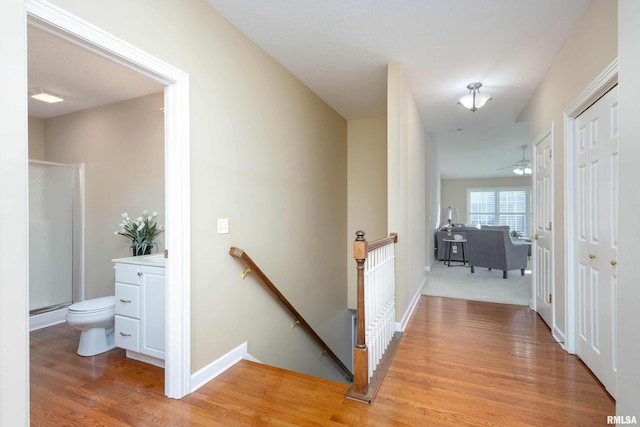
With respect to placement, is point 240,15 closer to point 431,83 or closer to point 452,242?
point 431,83

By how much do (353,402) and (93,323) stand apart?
2312 millimetres

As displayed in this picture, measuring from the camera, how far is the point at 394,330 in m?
3.16

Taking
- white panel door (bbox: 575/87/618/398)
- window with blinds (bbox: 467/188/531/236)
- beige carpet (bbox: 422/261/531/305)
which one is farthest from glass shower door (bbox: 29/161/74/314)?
window with blinds (bbox: 467/188/531/236)

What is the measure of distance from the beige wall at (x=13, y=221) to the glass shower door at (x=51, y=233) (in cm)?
315

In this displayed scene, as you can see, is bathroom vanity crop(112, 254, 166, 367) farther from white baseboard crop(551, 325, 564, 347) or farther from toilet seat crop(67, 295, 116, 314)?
white baseboard crop(551, 325, 564, 347)

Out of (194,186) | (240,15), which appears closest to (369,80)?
(240,15)

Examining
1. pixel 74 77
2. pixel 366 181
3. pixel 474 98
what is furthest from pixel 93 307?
pixel 474 98

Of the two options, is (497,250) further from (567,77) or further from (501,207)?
(501,207)

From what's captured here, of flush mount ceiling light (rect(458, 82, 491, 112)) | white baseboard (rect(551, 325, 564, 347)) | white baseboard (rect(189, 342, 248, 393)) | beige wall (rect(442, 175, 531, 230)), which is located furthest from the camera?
beige wall (rect(442, 175, 531, 230))

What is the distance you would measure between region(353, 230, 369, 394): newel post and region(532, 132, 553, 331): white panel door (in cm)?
219

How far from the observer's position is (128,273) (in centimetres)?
264

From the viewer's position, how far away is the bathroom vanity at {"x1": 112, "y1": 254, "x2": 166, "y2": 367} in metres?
2.49

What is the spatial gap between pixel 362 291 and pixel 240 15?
2265 millimetres

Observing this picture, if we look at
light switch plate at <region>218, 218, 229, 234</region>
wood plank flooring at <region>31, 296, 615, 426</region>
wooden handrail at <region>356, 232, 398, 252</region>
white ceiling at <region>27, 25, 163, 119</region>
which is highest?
white ceiling at <region>27, 25, 163, 119</region>
